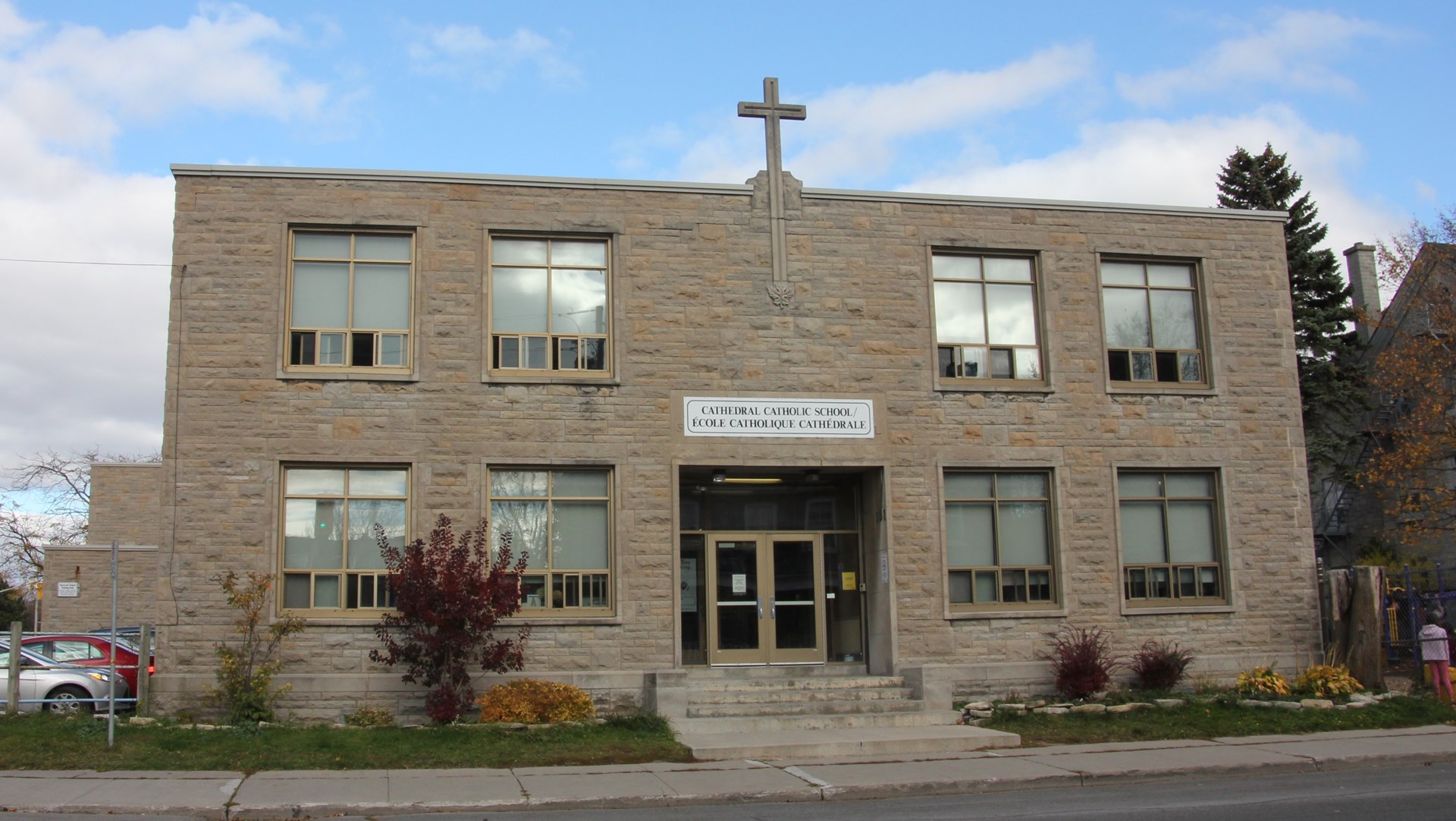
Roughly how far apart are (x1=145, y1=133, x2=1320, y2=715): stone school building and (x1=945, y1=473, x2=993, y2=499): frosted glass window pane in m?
0.05

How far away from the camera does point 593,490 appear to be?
17844 millimetres

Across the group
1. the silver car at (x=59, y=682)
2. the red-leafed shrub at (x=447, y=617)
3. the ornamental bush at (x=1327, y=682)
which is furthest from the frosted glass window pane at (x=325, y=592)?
the ornamental bush at (x=1327, y=682)

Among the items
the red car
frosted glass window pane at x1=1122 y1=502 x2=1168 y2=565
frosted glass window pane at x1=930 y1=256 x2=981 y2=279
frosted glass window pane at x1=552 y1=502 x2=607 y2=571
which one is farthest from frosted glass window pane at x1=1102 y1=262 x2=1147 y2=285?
the red car

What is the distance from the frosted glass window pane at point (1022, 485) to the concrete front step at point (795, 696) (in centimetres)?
355

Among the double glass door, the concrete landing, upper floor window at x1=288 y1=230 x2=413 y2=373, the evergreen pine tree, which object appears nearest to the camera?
the concrete landing

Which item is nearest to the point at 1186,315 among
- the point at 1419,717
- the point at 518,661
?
the point at 1419,717

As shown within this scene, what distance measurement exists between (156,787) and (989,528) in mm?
11856

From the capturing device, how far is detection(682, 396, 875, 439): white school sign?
1798 centimetres

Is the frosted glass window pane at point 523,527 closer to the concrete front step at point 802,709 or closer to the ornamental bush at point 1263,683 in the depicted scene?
the concrete front step at point 802,709

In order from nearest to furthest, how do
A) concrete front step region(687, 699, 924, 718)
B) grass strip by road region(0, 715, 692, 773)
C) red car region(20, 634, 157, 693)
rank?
grass strip by road region(0, 715, 692, 773) → concrete front step region(687, 699, 924, 718) → red car region(20, 634, 157, 693)

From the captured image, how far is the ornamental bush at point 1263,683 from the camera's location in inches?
704

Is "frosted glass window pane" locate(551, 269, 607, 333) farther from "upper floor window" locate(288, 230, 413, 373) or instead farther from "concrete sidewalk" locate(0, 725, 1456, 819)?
"concrete sidewalk" locate(0, 725, 1456, 819)

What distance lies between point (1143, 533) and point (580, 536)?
28.4 feet

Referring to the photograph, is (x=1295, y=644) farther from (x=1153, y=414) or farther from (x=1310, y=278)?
(x=1310, y=278)
